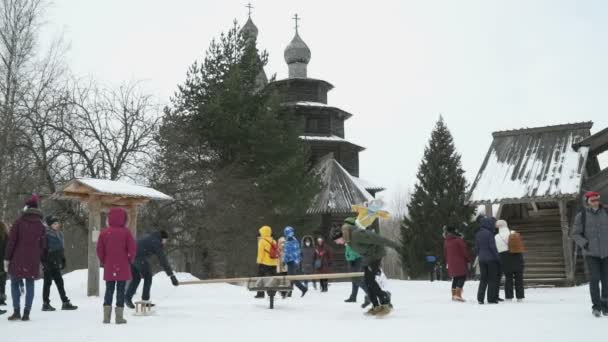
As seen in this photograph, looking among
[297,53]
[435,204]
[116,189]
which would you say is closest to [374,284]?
[116,189]

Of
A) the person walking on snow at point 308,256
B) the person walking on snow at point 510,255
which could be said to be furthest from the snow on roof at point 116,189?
the person walking on snow at point 510,255

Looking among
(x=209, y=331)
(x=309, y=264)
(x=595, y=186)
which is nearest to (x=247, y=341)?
(x=209, y=331)

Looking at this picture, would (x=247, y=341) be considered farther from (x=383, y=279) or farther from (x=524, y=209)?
(x=524, y=209)

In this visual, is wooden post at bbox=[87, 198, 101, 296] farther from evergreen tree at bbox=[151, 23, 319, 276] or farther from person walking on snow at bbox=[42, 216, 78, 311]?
evergreen tree at bbox=[151, 23, 319, 276]

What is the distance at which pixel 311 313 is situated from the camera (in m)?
10.6

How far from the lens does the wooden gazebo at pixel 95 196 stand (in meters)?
13.8

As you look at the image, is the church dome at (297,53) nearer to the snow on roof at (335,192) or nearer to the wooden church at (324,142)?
the wooden church at (324,142)

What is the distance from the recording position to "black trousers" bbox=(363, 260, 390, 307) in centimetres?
952

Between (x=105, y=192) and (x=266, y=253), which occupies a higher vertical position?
(x=105, y=192)

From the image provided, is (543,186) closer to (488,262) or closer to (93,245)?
(488,262)

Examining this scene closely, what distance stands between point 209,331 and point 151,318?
2287 mm

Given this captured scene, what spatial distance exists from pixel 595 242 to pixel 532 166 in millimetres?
12587

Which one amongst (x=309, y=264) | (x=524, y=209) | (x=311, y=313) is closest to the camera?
(x=311, y=313)

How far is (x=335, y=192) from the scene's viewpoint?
35969 mm
